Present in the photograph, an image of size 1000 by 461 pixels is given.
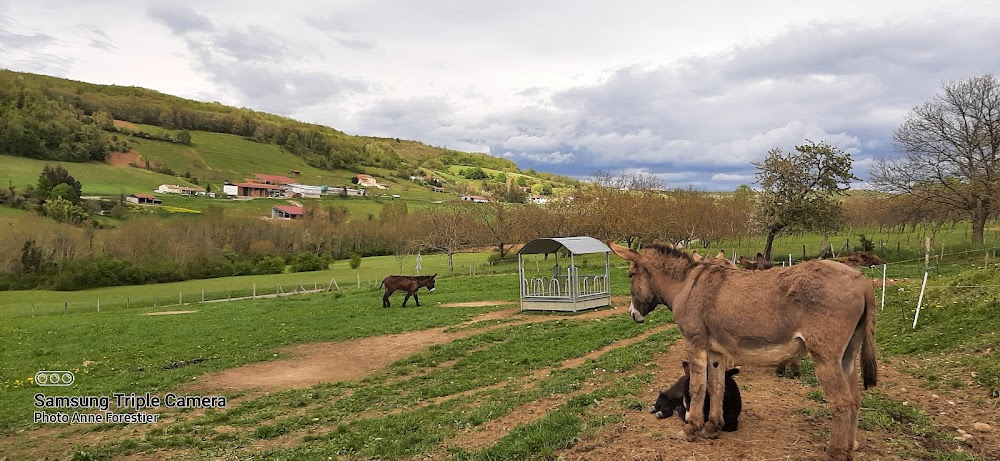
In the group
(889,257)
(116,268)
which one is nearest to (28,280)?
(116,268)

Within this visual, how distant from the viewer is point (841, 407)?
4.82m

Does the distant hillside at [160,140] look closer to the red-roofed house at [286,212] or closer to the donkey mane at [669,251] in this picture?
the red-roofed house at [286,212]

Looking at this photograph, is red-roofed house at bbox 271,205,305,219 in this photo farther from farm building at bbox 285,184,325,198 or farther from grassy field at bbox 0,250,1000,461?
grassy field at bbox 0,250,1000,461

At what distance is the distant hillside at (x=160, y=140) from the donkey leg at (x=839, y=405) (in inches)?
5268

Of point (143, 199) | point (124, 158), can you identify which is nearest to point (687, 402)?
point (143, 199)

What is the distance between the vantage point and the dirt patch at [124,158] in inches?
4296

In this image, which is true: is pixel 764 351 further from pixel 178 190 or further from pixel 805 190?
pixel 178 190

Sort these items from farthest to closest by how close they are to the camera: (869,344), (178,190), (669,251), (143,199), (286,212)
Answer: (178,190) < (286,212) < (143,199) < (669,251) < (869,344)

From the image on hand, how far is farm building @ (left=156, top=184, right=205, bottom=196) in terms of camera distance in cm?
9925

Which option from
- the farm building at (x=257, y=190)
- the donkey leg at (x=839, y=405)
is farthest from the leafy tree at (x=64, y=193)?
the donkey leg at (x=839, y=405)

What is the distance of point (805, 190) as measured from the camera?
36.7 metres

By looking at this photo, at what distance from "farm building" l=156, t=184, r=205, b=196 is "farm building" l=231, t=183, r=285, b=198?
7.14 metres

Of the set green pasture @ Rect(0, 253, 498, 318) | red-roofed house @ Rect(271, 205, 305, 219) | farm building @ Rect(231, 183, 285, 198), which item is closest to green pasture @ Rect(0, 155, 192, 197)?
farm building @ Rect(231, 183, 285, 198)

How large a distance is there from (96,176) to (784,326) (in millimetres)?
122806
